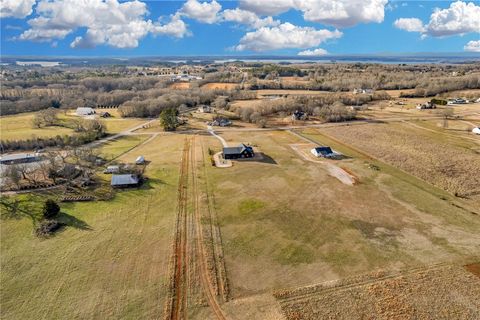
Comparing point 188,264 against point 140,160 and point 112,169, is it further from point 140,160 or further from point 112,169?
point 140,160

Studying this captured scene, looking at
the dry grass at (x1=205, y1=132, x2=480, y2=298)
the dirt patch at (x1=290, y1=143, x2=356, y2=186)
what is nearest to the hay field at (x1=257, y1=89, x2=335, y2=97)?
the dirt patch at (x1=290, y1=143, x2=356, y2=186)

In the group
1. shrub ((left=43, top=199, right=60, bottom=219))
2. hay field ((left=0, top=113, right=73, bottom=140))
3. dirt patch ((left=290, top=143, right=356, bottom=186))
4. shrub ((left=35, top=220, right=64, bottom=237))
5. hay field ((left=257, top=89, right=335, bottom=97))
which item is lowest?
shrub ((left=35, top=220, right=64, bottom=237))

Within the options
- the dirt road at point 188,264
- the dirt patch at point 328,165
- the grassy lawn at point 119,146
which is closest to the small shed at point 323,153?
the dirt patch at point 328,165

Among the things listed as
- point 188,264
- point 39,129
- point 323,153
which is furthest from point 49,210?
point 39,129

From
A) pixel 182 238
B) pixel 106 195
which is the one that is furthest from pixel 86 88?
pixel 182 238

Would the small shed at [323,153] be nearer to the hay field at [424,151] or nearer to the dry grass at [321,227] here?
the dry grass at [321,227]

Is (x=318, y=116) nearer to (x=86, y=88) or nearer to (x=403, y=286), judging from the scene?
(x=403, y=286)

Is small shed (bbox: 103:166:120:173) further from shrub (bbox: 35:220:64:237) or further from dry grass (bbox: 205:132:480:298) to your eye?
shrub (bbox: 35:220:64:237)
